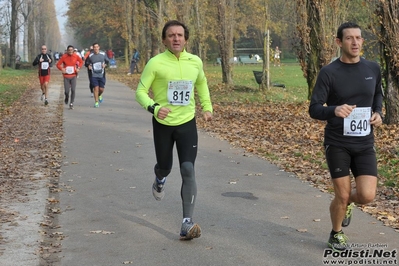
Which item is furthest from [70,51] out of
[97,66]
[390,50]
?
[390,50]

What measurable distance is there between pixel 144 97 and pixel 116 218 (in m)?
1.59

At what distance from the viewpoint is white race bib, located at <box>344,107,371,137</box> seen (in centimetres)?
612

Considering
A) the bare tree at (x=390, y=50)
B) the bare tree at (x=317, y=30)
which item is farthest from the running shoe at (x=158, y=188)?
the bare tree at (x=317, y=30)

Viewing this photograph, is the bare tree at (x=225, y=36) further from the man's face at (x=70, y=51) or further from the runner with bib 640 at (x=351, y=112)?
the runner with bib 640 at (x=351, y=112)

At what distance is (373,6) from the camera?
16.1 meters

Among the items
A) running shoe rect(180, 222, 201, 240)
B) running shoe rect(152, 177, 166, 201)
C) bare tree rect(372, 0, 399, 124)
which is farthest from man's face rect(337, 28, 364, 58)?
bare tree rect(372, 0, 399, 124)

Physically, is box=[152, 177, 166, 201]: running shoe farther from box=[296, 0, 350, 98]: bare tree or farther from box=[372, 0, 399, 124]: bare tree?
box=[296, 0, 350, 98]: bare tree

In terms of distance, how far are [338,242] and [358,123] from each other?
103 centimetres

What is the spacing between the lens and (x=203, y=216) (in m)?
8.00

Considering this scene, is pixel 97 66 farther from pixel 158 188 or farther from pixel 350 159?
pixel 350 159

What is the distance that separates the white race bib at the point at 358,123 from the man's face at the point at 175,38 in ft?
5.86

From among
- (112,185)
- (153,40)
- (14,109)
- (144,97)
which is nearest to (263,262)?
(144,97)

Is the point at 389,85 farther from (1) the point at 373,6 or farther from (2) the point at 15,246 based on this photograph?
(2) the point at 15,246

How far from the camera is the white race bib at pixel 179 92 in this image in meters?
7.04
